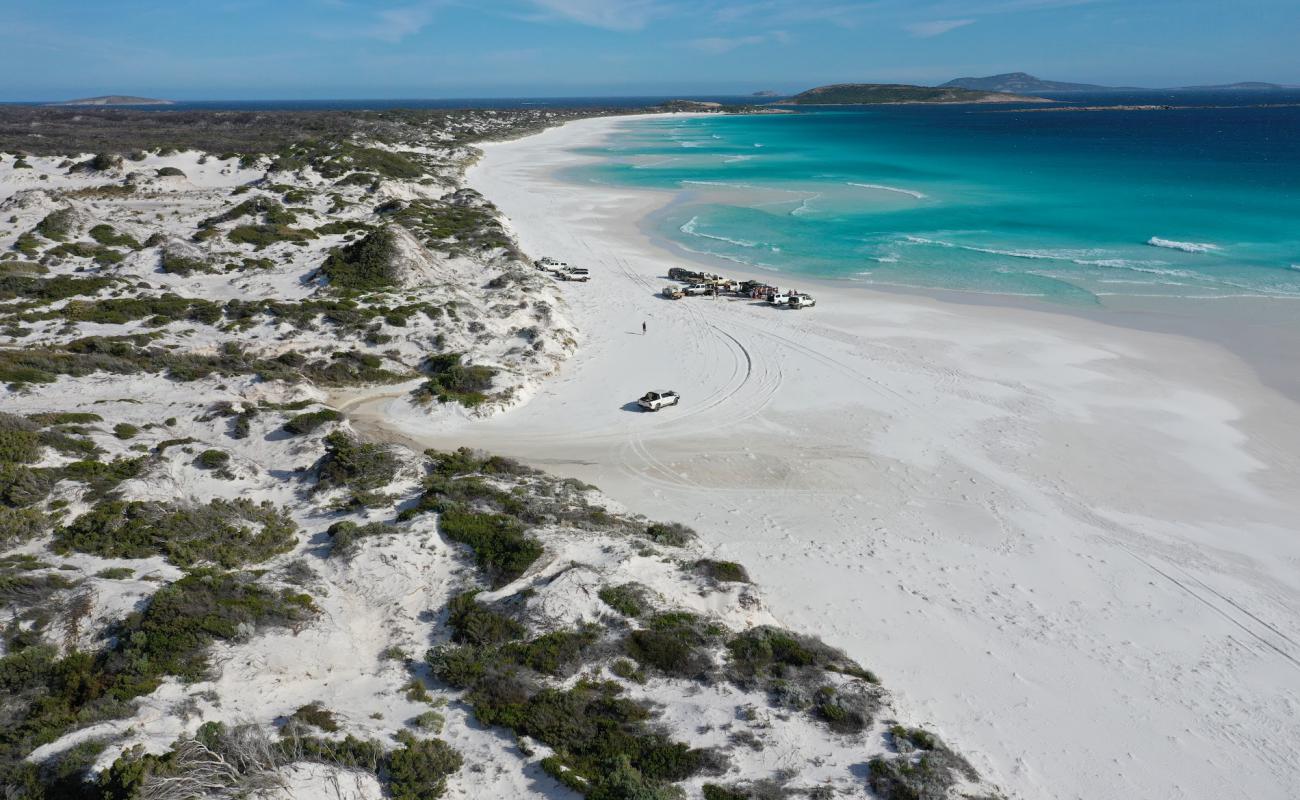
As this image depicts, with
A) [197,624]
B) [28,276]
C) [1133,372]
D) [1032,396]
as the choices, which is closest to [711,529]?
[197,624]

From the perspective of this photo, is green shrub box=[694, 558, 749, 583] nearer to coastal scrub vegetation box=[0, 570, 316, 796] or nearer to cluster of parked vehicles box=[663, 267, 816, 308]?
coastal scrub vegetation box=[0, 570, 316, 796]

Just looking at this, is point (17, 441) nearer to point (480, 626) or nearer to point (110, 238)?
point (480, 626)

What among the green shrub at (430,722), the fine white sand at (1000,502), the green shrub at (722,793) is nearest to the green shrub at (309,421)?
the fine white sand at (1000,502)

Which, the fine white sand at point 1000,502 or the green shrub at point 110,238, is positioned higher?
the green shrub at point 110,238

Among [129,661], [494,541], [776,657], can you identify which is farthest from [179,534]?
[776,657]

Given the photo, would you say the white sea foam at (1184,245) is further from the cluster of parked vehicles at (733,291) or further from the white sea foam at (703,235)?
the cluster of parked vehicles at (733,291)

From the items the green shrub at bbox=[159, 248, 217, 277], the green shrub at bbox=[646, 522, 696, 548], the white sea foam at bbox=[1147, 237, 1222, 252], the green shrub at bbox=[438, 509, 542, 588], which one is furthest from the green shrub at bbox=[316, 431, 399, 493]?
the white sea foam at bbox=[1147, 237, 1222, 252]
